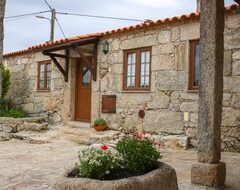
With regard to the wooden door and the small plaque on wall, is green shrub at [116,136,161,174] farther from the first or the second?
the wooden door

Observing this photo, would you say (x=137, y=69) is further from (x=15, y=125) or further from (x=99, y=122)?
(x=15, y=125)

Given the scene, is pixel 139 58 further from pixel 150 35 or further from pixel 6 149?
pixel 6 149

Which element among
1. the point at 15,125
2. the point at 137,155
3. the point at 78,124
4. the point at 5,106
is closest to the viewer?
the point at 137,155

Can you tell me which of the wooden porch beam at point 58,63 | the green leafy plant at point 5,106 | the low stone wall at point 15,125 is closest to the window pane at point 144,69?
the wooden porch beam at point 58,63

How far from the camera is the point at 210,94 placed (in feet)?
11.3

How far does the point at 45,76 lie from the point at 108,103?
3.31 m

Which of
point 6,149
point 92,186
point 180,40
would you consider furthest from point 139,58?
point 92,186

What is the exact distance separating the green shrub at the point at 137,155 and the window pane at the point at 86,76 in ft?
20.1

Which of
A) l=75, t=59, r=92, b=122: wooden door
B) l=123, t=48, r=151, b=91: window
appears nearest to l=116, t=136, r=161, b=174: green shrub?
l=123, t=48, r=151, b=91: window

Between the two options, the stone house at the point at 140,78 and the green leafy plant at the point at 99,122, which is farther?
the green leafy plant at the point at 99,122

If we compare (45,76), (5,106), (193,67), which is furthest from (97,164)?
(5,106)

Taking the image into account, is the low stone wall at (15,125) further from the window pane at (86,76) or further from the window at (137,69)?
the window at (137,69)

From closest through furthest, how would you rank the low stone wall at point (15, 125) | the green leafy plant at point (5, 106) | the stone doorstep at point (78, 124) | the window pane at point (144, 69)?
1. the window pane at point (144, 69)
2. the stone doorstep at point (78, 124)
3. the low stone wall at point (15, 125)
4. the green leafy plant at point (5, 106)

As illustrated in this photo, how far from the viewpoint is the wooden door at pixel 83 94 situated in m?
8.95
